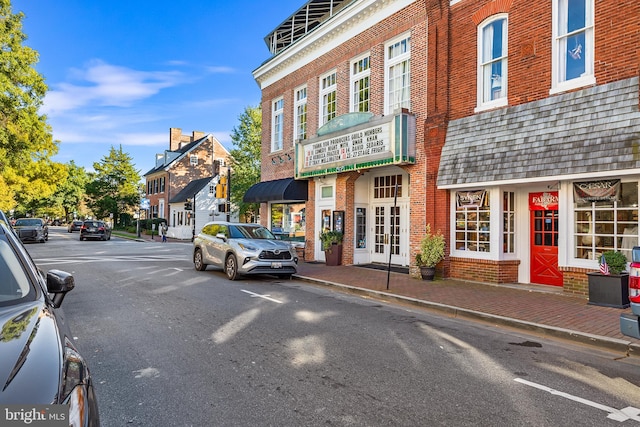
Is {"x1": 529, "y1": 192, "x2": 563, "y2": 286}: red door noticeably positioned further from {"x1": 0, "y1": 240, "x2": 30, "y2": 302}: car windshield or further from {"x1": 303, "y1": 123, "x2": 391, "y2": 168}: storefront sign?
{"x1": 0, "y1": 240, "x2": 30, "y2": 302}: car windshield

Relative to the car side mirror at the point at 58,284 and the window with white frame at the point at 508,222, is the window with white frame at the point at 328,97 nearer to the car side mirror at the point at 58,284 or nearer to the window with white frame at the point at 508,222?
the window with white frame at the point at 508,222

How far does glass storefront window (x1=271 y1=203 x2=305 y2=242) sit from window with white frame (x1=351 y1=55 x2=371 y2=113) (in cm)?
499

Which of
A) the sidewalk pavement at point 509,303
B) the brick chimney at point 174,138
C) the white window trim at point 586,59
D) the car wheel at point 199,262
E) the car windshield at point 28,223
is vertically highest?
the brick chimney at point 174,138

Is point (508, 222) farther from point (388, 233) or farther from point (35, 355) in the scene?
point (35, 355)

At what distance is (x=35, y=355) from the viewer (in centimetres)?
213

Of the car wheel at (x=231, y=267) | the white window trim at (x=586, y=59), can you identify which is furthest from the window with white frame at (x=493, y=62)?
the car wheel at (x=231, y=267)

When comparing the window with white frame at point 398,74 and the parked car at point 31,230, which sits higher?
the window with white frame at point 398,74

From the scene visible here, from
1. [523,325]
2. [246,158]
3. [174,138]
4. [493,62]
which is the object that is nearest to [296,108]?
[493,62]

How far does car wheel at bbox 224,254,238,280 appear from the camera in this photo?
12328mm

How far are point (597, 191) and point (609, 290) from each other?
221cm

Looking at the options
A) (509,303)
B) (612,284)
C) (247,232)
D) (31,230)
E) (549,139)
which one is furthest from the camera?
(31,230)

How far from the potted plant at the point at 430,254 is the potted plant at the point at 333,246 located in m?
4.19

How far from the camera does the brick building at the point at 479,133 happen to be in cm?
923

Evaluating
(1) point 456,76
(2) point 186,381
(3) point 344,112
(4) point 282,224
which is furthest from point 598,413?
(4) point 282,224
